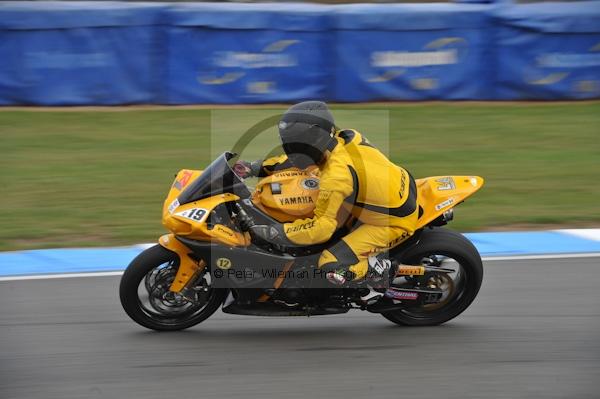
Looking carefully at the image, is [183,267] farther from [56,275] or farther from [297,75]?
[297,75]

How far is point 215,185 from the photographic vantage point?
581 centimetres

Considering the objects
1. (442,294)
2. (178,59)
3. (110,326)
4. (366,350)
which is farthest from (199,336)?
(178,59)

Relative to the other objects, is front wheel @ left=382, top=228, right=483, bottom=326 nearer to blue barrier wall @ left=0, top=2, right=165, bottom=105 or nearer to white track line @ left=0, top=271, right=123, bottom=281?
white track line @ left=0, top=271, right=123, bottom=281

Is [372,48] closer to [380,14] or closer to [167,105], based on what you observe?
[380,14]

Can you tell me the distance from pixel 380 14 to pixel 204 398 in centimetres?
956

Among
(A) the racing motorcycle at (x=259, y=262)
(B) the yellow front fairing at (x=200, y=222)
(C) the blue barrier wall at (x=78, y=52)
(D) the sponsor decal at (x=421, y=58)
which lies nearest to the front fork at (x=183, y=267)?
(A) the racing motorcycle at (x=259, y=262)

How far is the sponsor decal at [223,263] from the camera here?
5.79 meters

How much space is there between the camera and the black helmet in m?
5.58

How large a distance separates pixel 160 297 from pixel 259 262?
0.74 meters

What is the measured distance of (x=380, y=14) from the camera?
13.6 meters

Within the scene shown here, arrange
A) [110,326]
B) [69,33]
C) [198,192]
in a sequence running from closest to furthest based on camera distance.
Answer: [198,192] < [110,326] < [69,33]

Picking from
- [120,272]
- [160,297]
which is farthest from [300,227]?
[120,272]

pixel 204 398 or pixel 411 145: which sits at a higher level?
pixel 411 145

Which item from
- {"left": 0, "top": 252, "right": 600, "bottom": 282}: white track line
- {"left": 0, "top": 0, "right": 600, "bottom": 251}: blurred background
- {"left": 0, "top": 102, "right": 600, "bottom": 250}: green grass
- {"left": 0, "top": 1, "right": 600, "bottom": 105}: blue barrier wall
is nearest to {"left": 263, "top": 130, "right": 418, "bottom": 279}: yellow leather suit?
{"left": 0, "top": 102, "right": 600, "bottom": 250}: green grass
